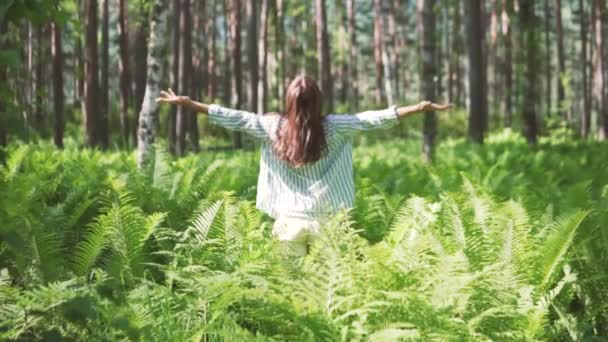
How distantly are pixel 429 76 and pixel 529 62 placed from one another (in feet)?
10.2

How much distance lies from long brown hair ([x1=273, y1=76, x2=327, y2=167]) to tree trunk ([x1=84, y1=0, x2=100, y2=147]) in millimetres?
13857

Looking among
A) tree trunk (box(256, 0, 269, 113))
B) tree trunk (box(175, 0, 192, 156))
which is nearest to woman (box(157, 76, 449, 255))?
tree trunk (box(175, 0, 192, 156))

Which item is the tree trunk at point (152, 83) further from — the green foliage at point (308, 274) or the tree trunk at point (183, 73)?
the tree trunk at point (183, 73)

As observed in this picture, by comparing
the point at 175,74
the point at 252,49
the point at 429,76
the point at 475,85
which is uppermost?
the point at 252,49

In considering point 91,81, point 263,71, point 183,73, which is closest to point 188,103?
point 91,81

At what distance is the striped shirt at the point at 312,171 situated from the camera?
195 inches

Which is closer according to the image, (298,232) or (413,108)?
(298,232)

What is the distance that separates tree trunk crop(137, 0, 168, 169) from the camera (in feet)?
33.4

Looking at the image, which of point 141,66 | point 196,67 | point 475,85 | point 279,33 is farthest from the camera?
point 196,67

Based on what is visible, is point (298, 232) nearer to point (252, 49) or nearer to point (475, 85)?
point (475, 85)

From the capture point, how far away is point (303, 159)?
4.82 m

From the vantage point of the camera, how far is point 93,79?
17922 millimetres

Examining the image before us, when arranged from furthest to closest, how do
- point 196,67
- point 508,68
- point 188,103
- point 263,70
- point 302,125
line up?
point 196,67
point 263,70
point 508,68
point 188,103
point 302,125

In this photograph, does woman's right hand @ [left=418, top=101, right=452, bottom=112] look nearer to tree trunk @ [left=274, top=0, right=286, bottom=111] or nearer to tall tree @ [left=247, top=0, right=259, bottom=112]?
tall tree @ [left=247, top=0, right=259, bottom=112]
